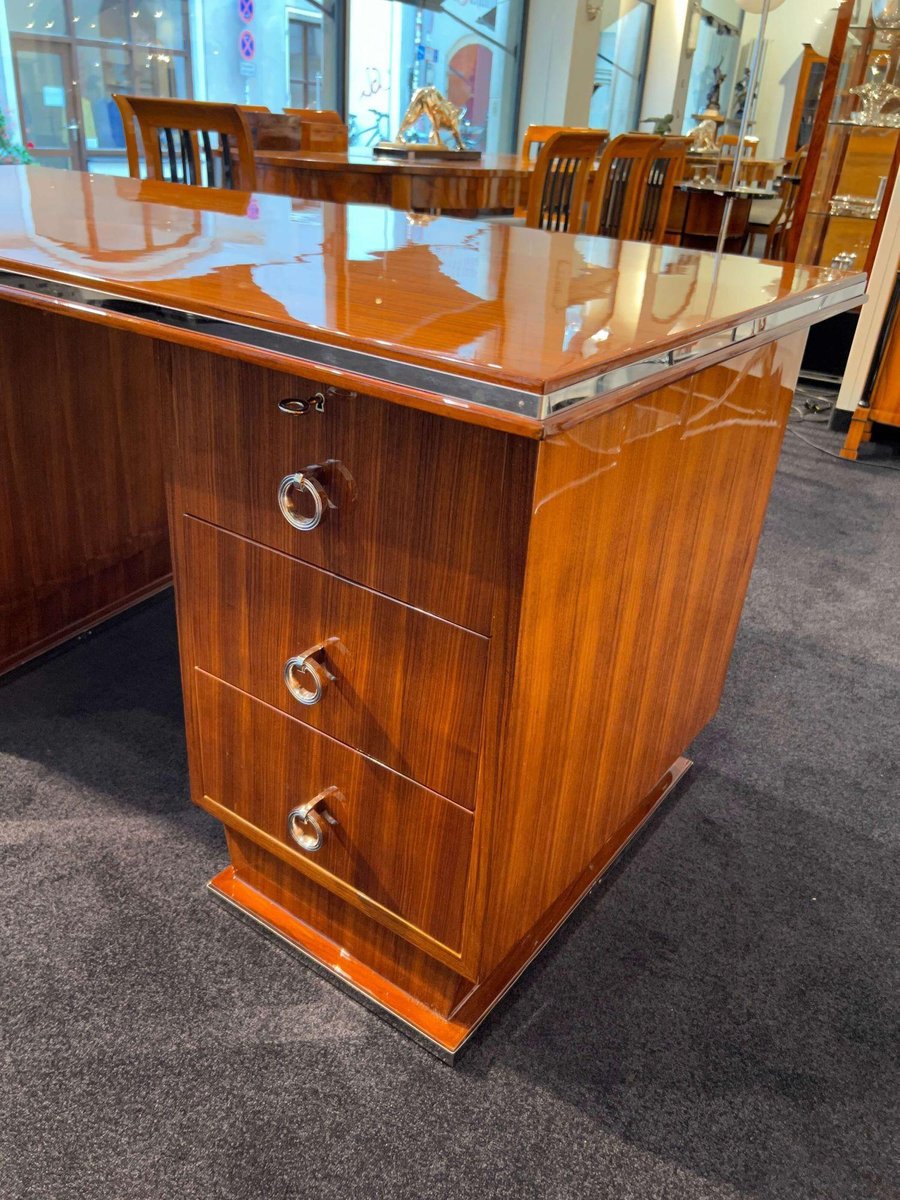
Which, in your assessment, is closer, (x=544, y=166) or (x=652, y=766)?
(x=652, y=766)

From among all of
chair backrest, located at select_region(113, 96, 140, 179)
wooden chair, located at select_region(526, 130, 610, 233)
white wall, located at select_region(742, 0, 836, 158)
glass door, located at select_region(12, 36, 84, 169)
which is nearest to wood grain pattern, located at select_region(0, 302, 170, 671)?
chair backrest, located at select_region(113, 96, 140, 179)

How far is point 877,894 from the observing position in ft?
3.88

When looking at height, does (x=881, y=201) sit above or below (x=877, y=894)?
above

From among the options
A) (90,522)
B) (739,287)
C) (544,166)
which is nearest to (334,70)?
(544,166)

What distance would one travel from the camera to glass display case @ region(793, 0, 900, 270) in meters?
2.82

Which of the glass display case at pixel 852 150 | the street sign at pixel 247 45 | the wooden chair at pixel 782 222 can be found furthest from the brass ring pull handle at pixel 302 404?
the street sign at pixel 247 45

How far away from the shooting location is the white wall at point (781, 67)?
24.3ft

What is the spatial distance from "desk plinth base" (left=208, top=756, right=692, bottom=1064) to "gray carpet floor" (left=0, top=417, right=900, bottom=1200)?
18 mm

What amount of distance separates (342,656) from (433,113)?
3.03 m

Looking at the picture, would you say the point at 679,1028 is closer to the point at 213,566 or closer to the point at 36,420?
the point at 213,566

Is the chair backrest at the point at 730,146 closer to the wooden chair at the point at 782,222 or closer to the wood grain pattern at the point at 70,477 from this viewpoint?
the wooden chair at the point at 782,222

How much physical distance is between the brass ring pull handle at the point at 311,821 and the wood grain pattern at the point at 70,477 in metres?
0.71

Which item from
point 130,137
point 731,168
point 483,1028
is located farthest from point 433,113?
point 483,1028

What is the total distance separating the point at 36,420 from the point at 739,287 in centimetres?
107
